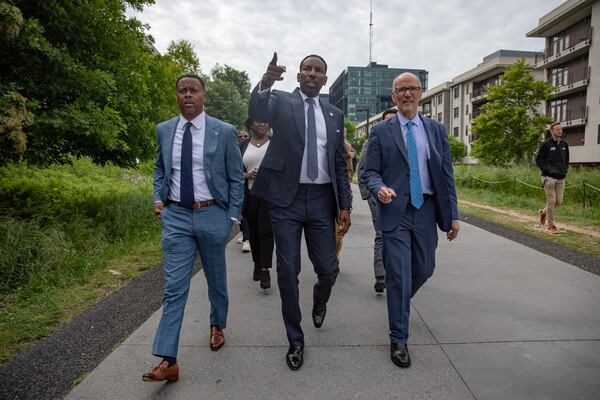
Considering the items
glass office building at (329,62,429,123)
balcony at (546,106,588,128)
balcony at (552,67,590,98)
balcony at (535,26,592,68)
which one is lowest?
balcony at (546,106,588,128)

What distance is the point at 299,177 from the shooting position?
313 centimetres

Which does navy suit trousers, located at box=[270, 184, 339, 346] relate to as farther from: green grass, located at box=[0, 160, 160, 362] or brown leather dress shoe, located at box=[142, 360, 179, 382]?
green grass, located at box=[0, 160, 160, 362]

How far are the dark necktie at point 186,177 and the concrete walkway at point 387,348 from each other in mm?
1191

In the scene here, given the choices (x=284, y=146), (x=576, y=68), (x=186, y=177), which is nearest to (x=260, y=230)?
(x=284, y=146)

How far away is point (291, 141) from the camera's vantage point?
316cm

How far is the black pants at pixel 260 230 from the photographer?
4926mm

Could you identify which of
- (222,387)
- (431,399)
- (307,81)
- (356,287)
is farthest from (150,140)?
(431,399)

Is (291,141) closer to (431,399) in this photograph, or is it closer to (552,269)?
(431,399)

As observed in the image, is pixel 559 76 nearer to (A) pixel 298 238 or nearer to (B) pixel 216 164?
(A) pixel 298 238

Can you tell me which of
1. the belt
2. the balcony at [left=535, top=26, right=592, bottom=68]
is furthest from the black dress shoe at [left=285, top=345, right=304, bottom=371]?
the balcony at [left=535, top=26, right=592, bottom=68]

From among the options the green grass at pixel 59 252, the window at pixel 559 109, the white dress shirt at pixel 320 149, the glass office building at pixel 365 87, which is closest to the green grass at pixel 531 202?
the white dress shirt at pixel 320 149

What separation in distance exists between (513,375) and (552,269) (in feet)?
11.4

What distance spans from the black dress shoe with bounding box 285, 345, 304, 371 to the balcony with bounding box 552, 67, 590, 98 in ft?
128

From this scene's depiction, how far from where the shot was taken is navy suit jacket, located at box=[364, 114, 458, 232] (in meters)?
3.20
